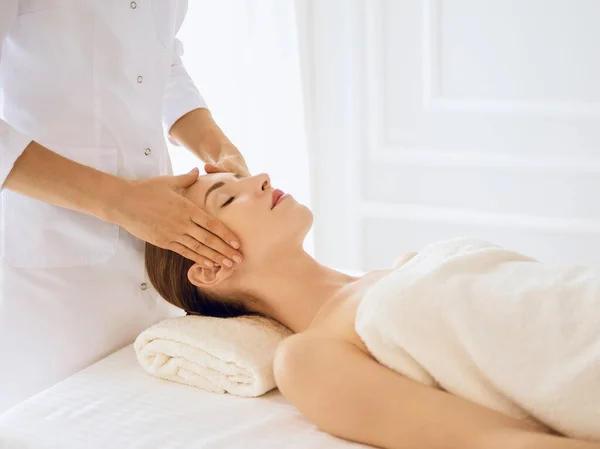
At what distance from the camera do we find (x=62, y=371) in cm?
A: 190

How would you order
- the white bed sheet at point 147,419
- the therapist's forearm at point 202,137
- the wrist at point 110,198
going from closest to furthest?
the white bed sheet at point 147,419 → the wrist at point 110,198 → the therapist's forearm at point 202,137

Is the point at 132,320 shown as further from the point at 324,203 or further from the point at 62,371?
the point at 324,203

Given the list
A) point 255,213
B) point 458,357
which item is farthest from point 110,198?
point 458,357

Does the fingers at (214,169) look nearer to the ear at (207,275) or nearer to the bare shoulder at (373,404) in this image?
the ear at (207,275)

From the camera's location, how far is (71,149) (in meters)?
1.86

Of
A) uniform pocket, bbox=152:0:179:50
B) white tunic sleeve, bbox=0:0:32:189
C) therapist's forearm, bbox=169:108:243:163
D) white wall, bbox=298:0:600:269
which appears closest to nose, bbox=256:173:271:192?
therapist's forearm, bbox=169:108:243:163

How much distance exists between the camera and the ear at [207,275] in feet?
6.15

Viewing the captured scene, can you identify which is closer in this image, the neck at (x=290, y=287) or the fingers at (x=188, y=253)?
the fingers at (x=188, y=253)

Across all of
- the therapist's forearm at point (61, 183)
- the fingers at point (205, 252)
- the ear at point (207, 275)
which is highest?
the therapist's forearm at point (61, 183)

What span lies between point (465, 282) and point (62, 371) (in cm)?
89

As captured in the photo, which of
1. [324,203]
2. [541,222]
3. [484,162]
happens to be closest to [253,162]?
[324,203]

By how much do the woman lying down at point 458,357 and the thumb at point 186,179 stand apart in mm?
410

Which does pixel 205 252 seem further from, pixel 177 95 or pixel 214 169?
pixel 177 95

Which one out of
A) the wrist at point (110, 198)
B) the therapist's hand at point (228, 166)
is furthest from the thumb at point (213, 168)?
the wrist at point (110, 198)
